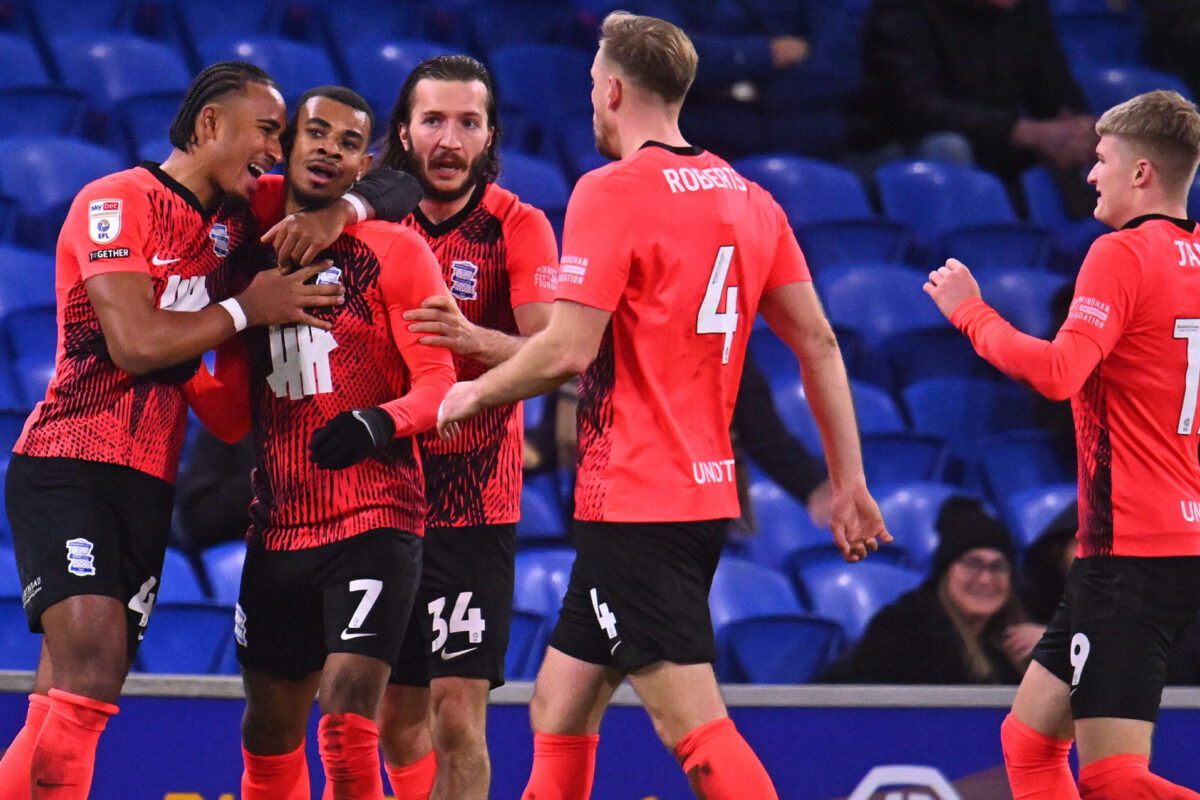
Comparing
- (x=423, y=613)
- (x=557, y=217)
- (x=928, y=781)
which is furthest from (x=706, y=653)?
(x=557, y=217)

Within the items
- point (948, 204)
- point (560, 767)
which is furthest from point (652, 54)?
point (948, 204)

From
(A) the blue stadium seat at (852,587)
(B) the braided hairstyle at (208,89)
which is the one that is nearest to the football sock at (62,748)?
(B) the braided hairstyle at (208,89)

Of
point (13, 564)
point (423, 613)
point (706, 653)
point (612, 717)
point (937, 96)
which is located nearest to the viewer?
point (706, 653)

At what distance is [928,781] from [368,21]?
17.4 ft

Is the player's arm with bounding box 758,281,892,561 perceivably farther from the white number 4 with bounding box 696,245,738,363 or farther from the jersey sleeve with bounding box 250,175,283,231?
the jersey sleeve with bounding box 250,175,283,231

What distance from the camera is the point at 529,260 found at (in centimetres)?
428

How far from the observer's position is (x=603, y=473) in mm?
3521

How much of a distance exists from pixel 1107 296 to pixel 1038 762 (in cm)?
118

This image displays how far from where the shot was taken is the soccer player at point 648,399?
3.40 m

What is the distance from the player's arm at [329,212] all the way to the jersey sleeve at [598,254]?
0.64 metres

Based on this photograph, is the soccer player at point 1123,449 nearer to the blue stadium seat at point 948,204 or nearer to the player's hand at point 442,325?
the player's hand at point 442,325

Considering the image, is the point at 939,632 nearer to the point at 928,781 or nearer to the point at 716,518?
the point at 928,781

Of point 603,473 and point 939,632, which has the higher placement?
point 603,473

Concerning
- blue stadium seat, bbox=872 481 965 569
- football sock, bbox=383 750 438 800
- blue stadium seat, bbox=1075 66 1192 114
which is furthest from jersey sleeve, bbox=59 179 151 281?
blue stadium seat, bbox=1075 66 1192 114
